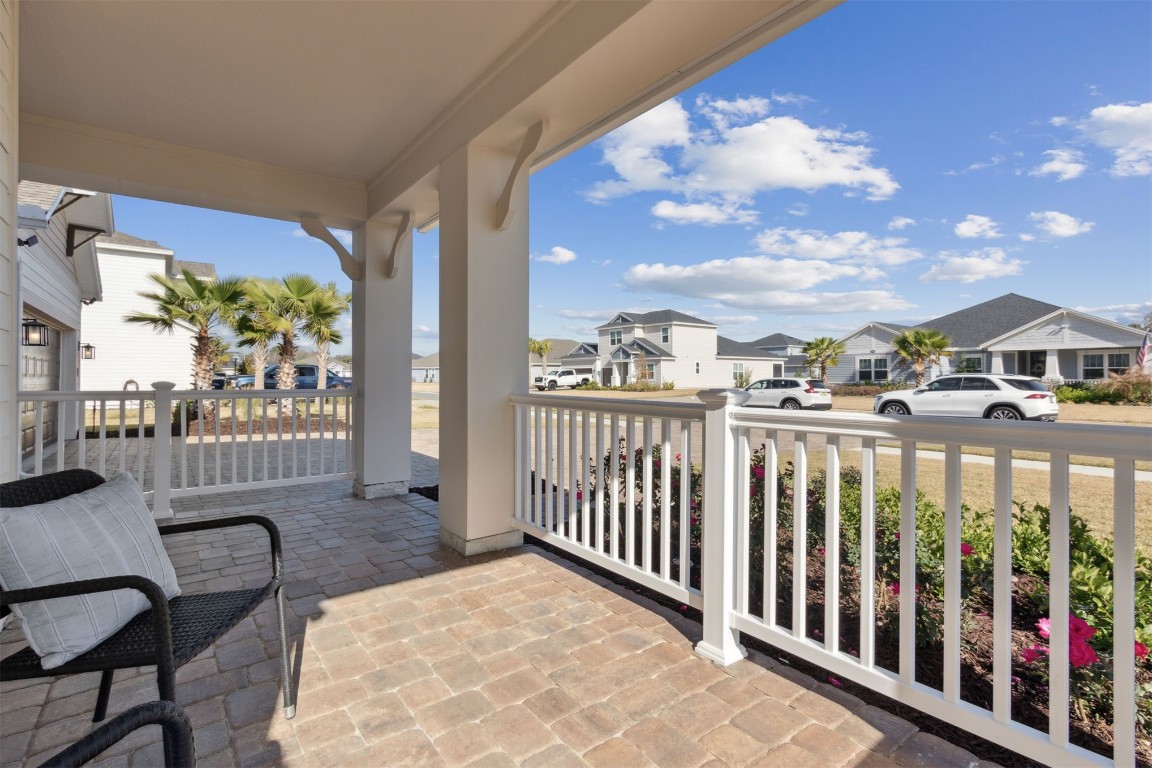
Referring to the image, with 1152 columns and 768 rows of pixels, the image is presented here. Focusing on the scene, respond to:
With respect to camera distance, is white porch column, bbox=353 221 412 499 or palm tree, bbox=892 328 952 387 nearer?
palm tree, bbox=892 328 952 387

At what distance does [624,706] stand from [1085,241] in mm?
3812

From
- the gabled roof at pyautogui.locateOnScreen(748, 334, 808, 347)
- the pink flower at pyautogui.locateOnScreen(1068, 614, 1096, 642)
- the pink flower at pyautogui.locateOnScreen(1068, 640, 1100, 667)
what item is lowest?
the pink flower at pyautogui.locateOnScreen(1068, 640, 1100, 667)

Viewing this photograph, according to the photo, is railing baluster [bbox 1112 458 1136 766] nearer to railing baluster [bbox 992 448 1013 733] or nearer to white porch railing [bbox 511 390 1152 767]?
white porch railing [bbox 511 390 1152 767]

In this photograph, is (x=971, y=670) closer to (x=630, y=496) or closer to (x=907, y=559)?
(x=907, y=559)

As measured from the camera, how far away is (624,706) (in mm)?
1785

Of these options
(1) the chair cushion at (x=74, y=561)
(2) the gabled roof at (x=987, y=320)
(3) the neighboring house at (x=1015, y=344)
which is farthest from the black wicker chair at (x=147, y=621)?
(2) the gabled roof at (x=987, y=320)

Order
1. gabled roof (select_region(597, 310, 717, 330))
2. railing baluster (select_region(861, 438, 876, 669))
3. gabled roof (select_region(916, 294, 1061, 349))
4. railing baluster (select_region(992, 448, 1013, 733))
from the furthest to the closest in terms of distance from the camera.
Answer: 1. gabled roof (select_region(597, 310, 717, 330))
2. gabled roof (select_region(916, 294, 1061, 349))
3. railing baluster (select_region(861, 438, 876, 669))
4. railing baluster (select_region(992, 448, 1013, 733))

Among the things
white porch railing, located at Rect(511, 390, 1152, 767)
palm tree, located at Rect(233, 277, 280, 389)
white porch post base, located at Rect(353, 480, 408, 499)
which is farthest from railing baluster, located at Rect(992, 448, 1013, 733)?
palm tree, located at Rect(233, 277, 280, 389)

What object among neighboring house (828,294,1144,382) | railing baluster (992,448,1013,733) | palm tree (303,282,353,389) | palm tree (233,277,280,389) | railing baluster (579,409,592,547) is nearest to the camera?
railing baluster (992,448,1013,733)

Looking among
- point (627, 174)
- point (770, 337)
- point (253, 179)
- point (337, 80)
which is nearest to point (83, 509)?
point (337, 80)

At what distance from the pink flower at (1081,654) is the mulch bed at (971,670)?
262 mm

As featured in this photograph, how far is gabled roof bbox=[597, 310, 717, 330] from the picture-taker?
18.8ft

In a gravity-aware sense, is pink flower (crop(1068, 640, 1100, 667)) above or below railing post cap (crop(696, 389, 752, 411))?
below

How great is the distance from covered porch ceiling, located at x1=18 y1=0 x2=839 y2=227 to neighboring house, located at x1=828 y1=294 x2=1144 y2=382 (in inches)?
105
